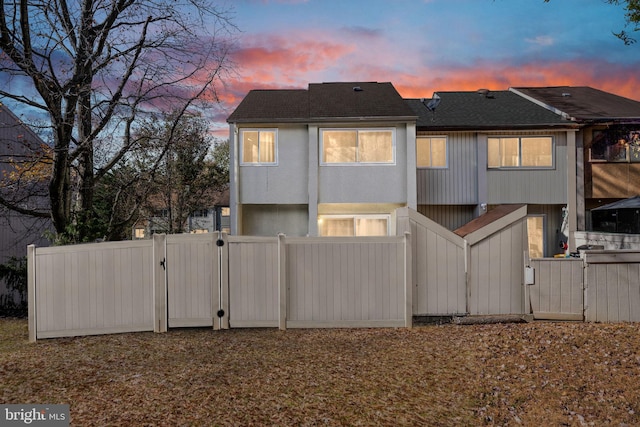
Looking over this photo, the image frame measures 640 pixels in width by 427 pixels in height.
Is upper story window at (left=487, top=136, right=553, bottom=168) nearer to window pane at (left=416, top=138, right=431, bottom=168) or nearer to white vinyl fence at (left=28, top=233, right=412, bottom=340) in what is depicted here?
window pane at (left=416, top=138, right=431, bottom=168)

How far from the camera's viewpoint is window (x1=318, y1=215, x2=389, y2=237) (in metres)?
15.5

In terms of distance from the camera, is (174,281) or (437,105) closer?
(174,281)

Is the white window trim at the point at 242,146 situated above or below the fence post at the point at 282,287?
above

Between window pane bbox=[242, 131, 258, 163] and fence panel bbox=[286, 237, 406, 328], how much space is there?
8260 mm

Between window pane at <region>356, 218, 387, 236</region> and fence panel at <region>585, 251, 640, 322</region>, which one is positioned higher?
window pane at <region>356, 218, 387, 236</region>

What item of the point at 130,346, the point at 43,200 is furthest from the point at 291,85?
the point at 130,346

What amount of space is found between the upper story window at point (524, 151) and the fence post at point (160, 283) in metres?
13.2

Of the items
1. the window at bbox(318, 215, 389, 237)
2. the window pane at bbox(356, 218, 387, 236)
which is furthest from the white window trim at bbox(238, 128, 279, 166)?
the window pane at bbox(356, 218, 387, 236)

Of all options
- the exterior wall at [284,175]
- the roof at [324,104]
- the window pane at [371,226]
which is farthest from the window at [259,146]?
the window pane at [371,226]

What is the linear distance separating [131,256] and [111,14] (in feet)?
18.4

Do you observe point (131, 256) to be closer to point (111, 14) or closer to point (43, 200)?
point (111, 14)

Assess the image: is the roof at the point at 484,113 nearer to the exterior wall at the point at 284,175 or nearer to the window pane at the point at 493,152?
the window pane at the point at 493,152

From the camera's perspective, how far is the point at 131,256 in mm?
7188

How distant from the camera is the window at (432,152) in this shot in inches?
630
